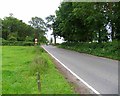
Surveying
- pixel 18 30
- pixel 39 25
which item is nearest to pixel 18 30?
pixel 18 30

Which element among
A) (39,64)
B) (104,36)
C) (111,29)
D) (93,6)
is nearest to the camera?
(39,64)

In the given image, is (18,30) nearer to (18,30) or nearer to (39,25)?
(18,30)

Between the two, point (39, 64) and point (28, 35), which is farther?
A: point (28, 35)

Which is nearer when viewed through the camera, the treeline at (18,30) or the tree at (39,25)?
the treeline at (18,30)

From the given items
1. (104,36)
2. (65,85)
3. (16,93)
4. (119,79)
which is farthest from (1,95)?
(104,36)

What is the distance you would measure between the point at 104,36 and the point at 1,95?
36.2 m

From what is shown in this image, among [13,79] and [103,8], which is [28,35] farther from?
[13,79]

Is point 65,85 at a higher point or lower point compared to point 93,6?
lower

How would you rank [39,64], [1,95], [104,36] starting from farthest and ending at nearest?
1. [104,36]
2. [39,64]
3. [1,95]

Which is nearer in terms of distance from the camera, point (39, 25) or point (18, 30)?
point (18, 30)

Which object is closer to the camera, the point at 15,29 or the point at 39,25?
the point at 15,29

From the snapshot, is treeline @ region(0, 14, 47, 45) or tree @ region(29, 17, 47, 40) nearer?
treeline @ region(0, 14, 47, 45)

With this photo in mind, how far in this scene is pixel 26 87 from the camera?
39.1 ft

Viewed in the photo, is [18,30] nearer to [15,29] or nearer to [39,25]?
[15,29]
